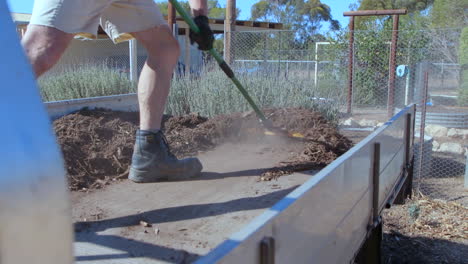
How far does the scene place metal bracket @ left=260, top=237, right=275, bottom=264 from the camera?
1071mm

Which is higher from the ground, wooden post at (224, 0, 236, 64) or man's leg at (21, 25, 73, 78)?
wooden post at (224, 0, 236, 64)

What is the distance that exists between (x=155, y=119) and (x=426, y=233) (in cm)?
405

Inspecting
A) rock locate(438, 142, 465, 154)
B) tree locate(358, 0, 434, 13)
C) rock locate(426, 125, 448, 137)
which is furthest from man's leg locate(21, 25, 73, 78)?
tree locate(358, 0, 434, 13)

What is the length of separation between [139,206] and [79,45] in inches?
596

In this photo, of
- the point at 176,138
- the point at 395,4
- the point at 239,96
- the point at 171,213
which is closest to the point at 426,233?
the point at 239,96

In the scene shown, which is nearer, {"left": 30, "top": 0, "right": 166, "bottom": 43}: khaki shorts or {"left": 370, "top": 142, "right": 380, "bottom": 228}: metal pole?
{"left": 30, "top": 0, "right": 166, "bottom": 43}: khaki shorts

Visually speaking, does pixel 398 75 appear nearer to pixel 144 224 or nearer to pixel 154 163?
pixel 154 163

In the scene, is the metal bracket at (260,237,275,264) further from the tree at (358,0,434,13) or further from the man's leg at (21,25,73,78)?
the tree at (358,0,434,13)

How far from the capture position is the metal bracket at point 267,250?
1.07m

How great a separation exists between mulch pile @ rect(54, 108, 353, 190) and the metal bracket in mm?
1499

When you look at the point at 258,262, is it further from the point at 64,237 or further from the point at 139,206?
the point at 139,206

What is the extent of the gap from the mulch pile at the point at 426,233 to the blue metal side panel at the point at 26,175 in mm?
4412

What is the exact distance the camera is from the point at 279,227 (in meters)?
1.19

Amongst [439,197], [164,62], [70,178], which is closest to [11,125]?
[70,178]
